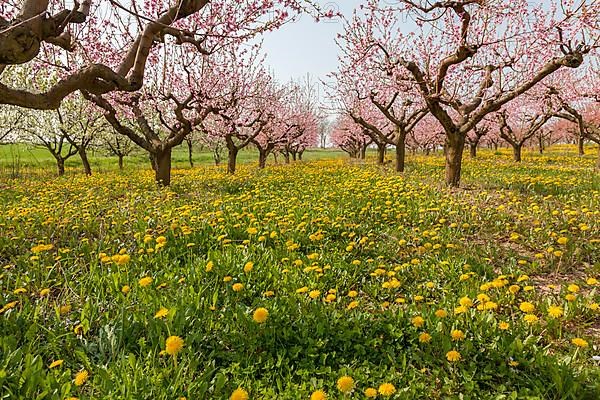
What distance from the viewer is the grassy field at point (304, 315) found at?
82.7 inches

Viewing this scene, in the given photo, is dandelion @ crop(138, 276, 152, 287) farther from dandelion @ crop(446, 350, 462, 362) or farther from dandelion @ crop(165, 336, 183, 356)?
dandelion @ crop(446, 350, 462, 362)

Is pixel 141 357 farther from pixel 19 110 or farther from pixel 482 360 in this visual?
pixel 19 110

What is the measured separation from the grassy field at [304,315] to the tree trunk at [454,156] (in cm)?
407

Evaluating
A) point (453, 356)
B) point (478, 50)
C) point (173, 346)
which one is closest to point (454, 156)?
point (478, 50)

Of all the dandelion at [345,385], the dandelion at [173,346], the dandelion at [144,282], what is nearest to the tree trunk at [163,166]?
the dandelion at [144,282]

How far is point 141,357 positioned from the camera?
2.35 m

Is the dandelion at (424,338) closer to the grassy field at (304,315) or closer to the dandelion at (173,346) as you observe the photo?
the grassy field at (304,315)

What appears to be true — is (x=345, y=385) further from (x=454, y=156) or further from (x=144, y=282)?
(x=454, y=156)

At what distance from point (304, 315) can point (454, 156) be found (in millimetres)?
7783

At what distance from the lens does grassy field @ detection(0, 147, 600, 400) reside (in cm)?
210

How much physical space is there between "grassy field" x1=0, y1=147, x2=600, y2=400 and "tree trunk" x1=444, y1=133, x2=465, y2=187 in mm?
4068

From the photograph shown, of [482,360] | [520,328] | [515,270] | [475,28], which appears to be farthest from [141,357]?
[475,28]

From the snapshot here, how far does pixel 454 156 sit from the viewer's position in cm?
920

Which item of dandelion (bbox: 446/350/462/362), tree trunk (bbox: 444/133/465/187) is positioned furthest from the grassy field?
tree trunk (bbox: 444/133/465/187)
